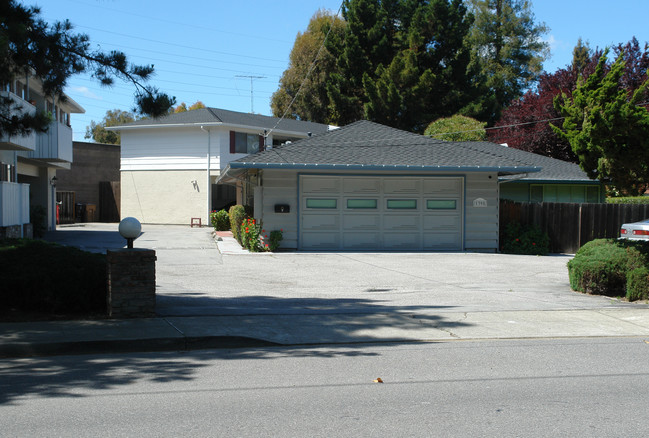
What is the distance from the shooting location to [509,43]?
53906 millimetres

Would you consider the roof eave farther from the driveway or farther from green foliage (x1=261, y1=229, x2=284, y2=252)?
the driveway

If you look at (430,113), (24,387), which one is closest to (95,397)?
(24,387)

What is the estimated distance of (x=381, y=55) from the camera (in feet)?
145

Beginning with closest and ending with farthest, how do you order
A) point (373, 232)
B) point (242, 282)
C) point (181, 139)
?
point (242, 282) < point (373, 232) < point (181, 139)

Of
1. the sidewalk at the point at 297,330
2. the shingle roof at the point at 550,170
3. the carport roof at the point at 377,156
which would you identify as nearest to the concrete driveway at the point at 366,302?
the sidewalk at the point at 297,330

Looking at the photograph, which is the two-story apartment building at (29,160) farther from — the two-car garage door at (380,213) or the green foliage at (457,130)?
the green foliage at (457,130)

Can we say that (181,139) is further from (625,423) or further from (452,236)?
(625,423)

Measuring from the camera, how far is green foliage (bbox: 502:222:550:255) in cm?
2123

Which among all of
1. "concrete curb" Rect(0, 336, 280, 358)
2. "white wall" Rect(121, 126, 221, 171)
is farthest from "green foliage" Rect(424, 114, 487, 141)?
"concrete curb" Rect(0, 336, 280, 358)

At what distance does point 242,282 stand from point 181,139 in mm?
22628

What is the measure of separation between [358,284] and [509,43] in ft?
151

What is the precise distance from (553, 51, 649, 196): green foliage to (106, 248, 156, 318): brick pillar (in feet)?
26.6

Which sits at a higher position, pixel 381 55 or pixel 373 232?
pixel 381 55

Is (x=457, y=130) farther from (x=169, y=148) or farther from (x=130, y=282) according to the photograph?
(x=130, y=282)
